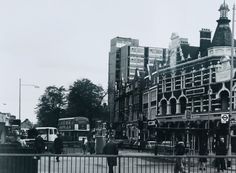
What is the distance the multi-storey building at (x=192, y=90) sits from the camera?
41.9 metres

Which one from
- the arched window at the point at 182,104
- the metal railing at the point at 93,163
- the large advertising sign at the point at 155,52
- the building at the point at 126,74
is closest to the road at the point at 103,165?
the metal railing at the point at 93,163

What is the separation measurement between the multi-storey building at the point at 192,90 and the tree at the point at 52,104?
2601cm

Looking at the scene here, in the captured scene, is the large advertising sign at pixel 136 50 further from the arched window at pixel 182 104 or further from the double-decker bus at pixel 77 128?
the double-decker bus at pixel 77 128

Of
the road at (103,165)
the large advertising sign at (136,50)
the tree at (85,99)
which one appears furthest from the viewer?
the large advertising sign at (136,50)

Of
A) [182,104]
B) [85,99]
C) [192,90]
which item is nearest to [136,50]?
[85,99]

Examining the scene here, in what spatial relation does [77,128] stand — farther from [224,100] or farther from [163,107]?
[224,100]

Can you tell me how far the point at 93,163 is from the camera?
1155 cm

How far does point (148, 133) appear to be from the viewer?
61.2 meters

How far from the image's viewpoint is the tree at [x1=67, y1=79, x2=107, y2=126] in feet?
222

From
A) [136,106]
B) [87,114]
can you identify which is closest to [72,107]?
[87,114]

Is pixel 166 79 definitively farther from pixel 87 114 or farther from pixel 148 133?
pixel 87 114

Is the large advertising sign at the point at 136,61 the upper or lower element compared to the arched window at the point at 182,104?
upper

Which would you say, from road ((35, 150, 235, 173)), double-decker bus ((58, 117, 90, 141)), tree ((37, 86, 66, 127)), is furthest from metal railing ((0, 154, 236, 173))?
tree ((37, 86, 66, 127))

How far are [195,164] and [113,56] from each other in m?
101
